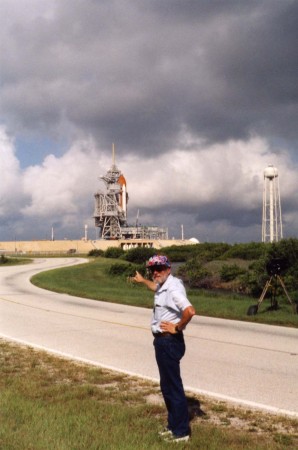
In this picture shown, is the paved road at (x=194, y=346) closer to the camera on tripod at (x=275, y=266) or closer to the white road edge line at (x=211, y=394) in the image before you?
the white road edge line at (x=211, y=394)

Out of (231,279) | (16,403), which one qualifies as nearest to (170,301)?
(16,403)

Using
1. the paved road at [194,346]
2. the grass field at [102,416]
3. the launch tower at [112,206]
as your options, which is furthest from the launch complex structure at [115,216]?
the grass field at [102,416]

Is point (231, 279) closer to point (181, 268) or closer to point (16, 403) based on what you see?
point (181, 268)

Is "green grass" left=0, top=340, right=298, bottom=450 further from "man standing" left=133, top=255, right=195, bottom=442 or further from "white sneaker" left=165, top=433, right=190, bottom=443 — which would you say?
"man standing" left=133, top=255, right=195, bottom=442

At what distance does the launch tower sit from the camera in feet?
443

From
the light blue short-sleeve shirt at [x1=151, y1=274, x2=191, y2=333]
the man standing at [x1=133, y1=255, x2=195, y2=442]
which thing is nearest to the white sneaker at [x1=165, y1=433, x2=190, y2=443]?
the man standing at [x1=133, y1=255, x2=195, y2=442]

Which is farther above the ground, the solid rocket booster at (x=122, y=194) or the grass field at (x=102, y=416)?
the solid rocket booster at (x=122, y=194)

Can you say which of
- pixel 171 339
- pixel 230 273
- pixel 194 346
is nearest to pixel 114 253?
pixel 230 273

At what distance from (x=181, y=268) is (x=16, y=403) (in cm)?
3570

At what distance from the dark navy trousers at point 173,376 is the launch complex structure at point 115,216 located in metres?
128

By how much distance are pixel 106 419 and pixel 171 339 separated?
4.52ft

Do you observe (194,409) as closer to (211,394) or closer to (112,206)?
(211,394)

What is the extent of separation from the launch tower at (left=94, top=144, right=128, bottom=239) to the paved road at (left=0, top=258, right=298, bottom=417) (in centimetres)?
11477

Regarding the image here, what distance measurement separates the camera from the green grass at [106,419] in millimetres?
5543
